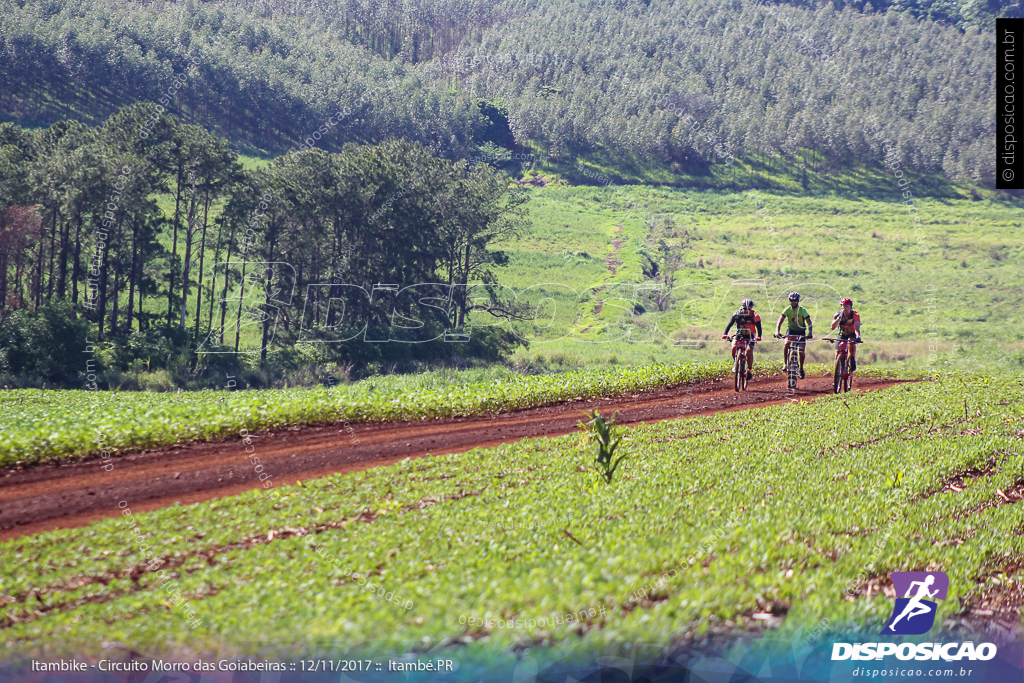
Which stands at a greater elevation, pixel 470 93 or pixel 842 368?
pixel 470 93

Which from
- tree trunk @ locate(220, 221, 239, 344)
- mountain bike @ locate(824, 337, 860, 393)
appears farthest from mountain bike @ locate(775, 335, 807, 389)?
tree trunk @ locate(220, 221, 239, 344)

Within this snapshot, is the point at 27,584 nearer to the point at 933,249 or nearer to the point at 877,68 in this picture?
the point at 933,249

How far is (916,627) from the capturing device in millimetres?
7090

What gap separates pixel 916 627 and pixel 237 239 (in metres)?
54.5

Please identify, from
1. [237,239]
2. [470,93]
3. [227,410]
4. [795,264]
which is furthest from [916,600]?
[470,93]

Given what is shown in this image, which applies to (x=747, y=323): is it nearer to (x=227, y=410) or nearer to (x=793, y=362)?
(x=793, y=362)

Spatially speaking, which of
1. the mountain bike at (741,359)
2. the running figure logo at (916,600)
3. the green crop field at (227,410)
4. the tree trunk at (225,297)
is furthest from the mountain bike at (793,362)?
the tree trunk at (225,297)

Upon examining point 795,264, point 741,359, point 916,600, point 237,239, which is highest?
point 795,264

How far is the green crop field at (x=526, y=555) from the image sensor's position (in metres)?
6.57

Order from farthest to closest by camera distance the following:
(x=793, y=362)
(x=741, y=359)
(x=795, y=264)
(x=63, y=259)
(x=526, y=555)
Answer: (x=795, y=264) < (x=63, y=259) < (x=793, y=362) < (x=741, y=359) < (x=526, y=555)

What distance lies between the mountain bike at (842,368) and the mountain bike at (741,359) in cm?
269

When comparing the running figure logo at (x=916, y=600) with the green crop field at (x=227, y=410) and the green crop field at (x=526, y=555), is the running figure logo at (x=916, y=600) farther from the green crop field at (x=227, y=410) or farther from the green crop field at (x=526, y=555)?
the green crop field at (x=227, y=410)

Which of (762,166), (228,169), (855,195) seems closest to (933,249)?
(855,195)

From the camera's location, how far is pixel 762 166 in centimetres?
13550
